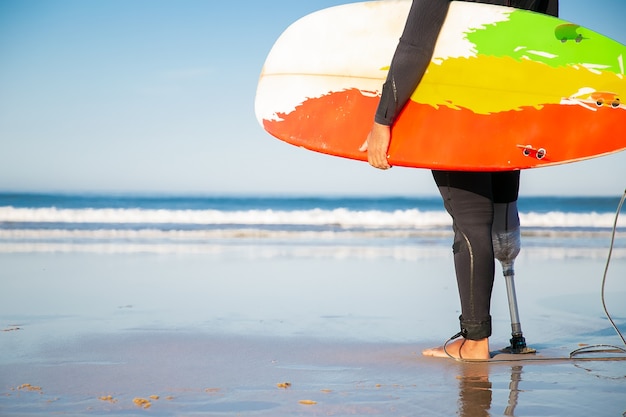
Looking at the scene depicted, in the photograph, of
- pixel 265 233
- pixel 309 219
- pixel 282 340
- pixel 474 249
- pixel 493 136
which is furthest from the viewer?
pixel 309 219

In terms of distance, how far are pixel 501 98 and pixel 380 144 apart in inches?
19.5

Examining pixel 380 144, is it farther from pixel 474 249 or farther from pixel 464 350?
pixel 464 350

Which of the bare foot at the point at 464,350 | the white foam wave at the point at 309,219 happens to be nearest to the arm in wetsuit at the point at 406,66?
the bare foot at the point at 464,350

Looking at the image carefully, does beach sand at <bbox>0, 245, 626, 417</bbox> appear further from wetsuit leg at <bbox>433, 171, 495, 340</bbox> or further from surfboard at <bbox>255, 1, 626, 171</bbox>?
surfboard at <bbox>255, 1, 626, 171</bbox>

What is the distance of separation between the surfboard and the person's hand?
36 mm

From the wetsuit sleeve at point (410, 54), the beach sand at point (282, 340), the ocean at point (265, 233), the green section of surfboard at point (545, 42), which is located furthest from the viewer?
the ocean at point (265, 233)

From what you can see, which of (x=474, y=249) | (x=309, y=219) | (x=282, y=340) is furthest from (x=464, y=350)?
(x=309, y=219)

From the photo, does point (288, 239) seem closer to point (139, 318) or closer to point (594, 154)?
point (139, 318)

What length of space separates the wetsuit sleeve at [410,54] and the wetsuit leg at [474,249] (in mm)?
354

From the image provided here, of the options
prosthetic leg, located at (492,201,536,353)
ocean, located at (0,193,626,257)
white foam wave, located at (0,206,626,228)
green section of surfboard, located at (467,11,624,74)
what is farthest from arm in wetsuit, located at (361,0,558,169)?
white foam wave, located at (0,206,626,228)

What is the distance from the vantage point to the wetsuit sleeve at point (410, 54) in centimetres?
254

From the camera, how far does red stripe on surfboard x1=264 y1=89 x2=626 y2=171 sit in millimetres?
2605

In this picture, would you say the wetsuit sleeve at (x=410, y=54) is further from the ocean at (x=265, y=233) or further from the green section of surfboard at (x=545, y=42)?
the ocean at (x=265, y=233)

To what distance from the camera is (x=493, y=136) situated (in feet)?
8.75
